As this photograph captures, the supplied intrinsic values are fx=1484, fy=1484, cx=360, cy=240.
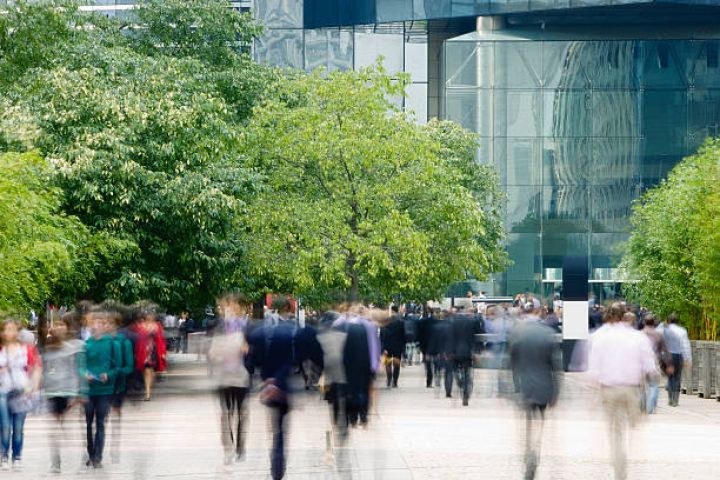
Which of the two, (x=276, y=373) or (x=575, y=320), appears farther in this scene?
(x=575, y=320)

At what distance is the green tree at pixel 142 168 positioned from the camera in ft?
116

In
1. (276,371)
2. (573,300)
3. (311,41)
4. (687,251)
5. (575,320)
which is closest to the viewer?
(276,371)

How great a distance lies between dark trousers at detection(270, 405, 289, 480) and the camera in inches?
569

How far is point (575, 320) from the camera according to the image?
35906 mm

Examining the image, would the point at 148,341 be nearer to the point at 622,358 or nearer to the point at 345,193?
the point at 622,358

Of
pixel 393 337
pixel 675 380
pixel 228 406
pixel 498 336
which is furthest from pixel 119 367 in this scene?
pixel 498 336

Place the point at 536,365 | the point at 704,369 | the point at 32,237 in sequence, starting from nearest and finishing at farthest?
the point at 536,365, the point at 32,237, the point at 704,369

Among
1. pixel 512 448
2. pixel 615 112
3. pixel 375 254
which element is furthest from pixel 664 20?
pixel 512 448

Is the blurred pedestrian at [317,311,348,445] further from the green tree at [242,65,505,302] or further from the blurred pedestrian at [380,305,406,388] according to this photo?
the green tree at [242,65,505,302]

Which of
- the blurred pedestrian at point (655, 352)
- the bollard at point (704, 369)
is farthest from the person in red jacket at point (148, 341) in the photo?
the bollard at point (704, 369)

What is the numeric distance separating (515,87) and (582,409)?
125 ft

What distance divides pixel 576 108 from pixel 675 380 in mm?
36382

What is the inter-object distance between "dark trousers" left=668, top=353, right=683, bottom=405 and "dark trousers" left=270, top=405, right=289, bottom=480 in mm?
16394

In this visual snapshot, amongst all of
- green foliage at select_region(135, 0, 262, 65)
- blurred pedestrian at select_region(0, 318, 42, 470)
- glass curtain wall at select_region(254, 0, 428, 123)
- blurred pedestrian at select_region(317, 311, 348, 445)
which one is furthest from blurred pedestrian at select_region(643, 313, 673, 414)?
glass curtain wall at select_region(254, 0, 428, 123)
